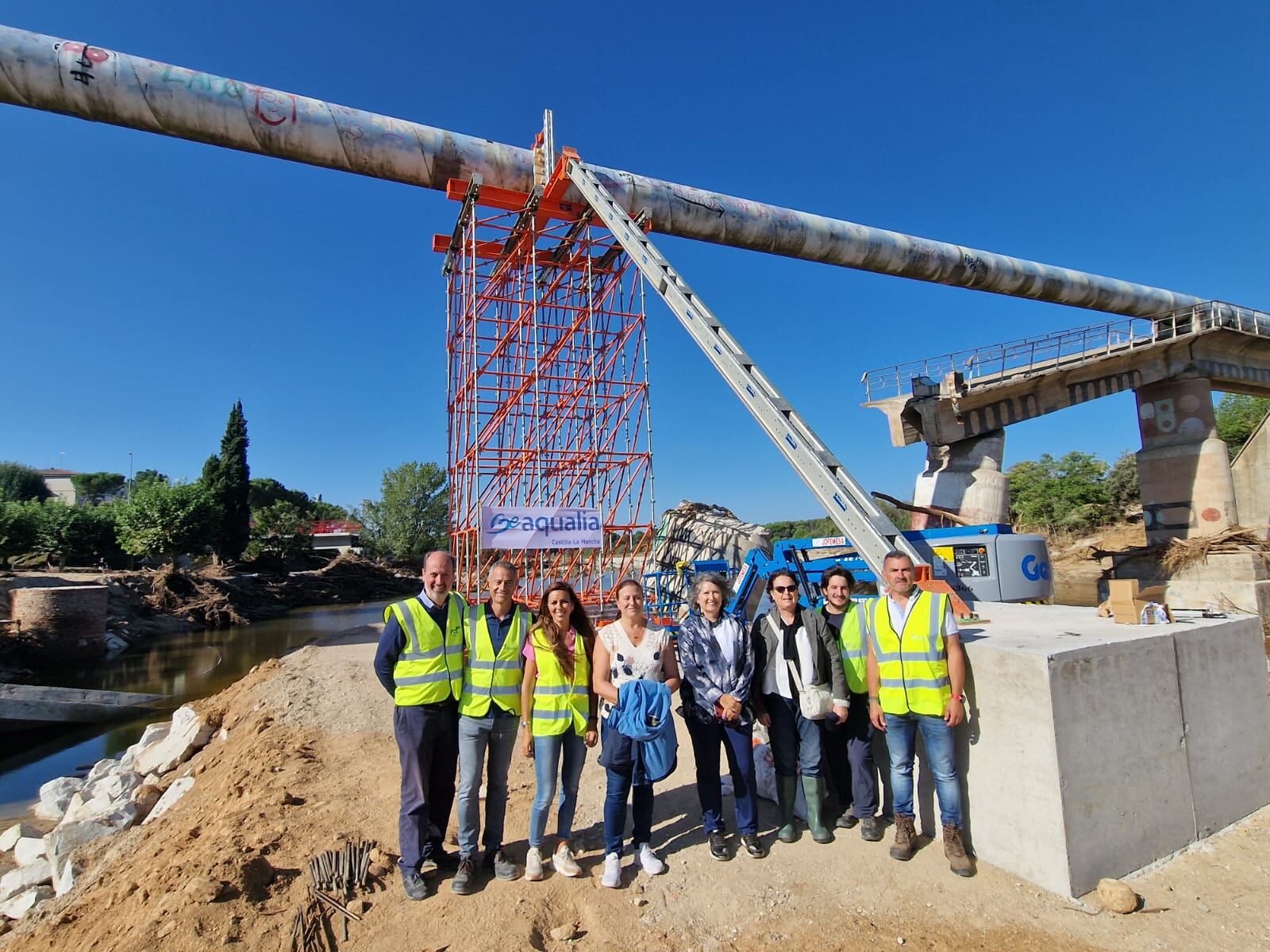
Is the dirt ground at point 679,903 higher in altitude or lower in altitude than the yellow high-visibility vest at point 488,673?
lower

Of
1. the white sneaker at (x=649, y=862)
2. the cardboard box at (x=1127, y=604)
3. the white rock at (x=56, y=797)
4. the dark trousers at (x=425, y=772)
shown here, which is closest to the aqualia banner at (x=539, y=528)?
the white rock at (x=56, y=797)

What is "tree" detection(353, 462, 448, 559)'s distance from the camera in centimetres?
4794

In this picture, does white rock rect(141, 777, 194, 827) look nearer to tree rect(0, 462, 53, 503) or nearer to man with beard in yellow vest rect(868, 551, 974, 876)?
man with beard in yellow vest rect(868, 551, 974, 876)

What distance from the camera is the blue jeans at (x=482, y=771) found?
11.5 feet

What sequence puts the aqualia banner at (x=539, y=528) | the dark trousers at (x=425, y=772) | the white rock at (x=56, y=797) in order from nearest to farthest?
the dark trousers at (x=425, y=772) < the white rock at (x=56, y=797) < the aqualia banner at (x=539, y=528)

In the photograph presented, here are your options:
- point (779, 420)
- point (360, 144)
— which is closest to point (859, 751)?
point (779, 420)

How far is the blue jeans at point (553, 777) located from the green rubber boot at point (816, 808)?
136cm

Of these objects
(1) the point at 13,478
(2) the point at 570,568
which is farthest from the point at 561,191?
(1) the point at 13,478

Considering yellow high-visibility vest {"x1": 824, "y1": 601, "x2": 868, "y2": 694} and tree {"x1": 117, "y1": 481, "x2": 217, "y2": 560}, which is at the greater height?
tree {"x1": 117, "y1": 481, "x2": 217, "y2": 560}

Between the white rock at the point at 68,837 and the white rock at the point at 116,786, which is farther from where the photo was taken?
the white rock at the point at 116,786

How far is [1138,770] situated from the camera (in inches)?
135

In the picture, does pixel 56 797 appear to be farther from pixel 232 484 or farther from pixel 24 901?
pixel 232 484

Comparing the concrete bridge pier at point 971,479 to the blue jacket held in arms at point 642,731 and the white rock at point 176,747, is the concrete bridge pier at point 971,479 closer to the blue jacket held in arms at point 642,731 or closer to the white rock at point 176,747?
the blue jacket held in arms at point 642,731

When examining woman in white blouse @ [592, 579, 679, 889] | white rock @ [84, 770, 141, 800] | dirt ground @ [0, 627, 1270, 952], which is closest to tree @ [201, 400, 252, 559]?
white rock @ [84, 770, 141, 800]
